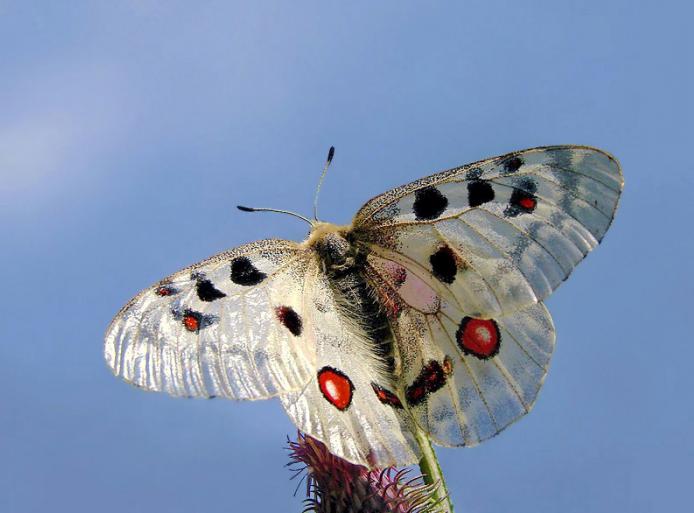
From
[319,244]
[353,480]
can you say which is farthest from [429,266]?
[353,480]

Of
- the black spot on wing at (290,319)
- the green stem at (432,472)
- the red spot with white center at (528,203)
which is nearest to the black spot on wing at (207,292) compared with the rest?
the black spot on wing at (290,319)

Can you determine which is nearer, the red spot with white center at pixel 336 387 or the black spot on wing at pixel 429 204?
the red spot with white center at pixel 336 387

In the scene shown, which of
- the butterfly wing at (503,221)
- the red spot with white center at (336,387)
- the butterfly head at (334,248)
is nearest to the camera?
the butterfly wing at (503,221)

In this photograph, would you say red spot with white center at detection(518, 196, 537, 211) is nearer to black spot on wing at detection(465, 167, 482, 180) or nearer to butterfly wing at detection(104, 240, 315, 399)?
black spot on wing at detection(465, 167, 482, 180)

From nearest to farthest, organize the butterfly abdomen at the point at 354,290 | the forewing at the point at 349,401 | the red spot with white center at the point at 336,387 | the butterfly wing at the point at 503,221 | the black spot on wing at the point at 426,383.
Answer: the butterfly wing at the point at 503,221 → the forewing at the point at 349,401 → the red spot with white center at the point at 336,387 → the black spot on wing at the point at 426,383 → the butterfly abdomen at the point at 354,290

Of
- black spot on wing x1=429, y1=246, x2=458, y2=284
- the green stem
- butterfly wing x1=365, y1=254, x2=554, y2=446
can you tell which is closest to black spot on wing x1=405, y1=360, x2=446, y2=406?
butterfly wing x1=365, y1=254, x2=554, y2=446

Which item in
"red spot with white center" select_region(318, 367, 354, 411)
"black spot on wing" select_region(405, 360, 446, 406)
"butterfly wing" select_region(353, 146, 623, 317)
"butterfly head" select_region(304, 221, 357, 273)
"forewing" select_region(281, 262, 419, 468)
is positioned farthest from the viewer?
"butterfly head" select_region(304, 221, 357, 273)

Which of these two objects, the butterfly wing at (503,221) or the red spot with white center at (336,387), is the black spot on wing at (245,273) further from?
the butterfly wing at (503,221)
